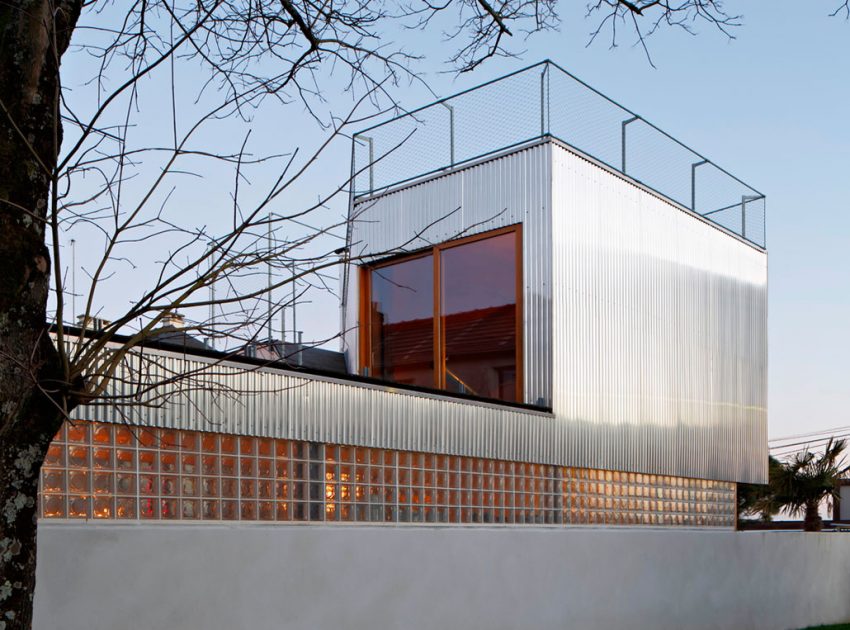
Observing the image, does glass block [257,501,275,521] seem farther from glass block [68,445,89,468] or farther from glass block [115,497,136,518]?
glass block [68,445,89,468]

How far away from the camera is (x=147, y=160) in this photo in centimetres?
474

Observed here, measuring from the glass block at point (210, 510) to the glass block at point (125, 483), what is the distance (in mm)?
653

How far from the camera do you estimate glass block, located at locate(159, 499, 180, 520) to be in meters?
7.36

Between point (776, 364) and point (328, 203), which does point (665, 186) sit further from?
point (776, 364)

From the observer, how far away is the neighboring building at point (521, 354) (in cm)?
835

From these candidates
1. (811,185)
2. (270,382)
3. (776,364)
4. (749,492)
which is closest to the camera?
(270,382)

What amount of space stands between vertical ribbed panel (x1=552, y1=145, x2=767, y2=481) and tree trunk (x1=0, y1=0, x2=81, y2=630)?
756cm

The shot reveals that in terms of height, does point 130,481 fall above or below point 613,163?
below

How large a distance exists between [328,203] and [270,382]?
421 centimetres

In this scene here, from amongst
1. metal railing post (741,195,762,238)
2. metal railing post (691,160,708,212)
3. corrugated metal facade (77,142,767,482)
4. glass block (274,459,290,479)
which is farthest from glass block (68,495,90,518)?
metal railing post (741,195,762,238)

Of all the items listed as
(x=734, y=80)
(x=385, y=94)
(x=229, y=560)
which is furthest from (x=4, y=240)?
(x=734, y=80)

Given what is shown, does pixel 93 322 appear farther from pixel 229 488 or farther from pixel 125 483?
pixel 229 488

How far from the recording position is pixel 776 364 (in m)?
24.6

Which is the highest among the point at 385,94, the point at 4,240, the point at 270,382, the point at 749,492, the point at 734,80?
the point at 734,80
